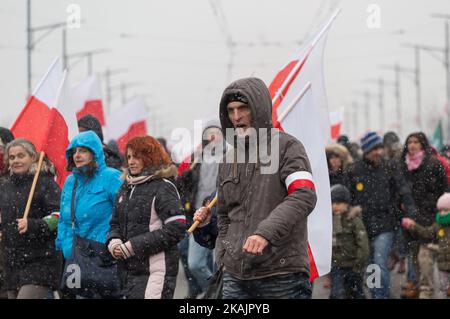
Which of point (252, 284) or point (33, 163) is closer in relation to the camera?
point (252, 284)

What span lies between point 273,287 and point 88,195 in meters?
2.47

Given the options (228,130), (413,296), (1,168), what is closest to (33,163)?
(1,168)

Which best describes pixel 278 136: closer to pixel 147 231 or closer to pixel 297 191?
pixel 297 191

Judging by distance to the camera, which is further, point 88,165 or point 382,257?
point 382,257

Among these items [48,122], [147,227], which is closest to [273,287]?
[147,227]

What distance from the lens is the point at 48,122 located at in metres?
8.68

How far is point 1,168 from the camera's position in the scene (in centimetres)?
832

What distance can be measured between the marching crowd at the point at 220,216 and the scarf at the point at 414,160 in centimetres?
1

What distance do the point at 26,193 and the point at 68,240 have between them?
2.13 feet

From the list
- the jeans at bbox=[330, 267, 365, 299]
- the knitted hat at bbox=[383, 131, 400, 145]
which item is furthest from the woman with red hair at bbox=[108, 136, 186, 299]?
the knitted hat at bbox=[383, 131, 400, 145]

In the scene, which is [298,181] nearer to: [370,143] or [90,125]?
[90,125]

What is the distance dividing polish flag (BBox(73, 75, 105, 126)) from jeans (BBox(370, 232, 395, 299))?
5554 mm

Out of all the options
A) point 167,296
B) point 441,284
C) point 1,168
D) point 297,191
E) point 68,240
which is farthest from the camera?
point 441,284

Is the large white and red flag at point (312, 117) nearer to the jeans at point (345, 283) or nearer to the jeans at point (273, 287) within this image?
the jeans at point (273, 287)
